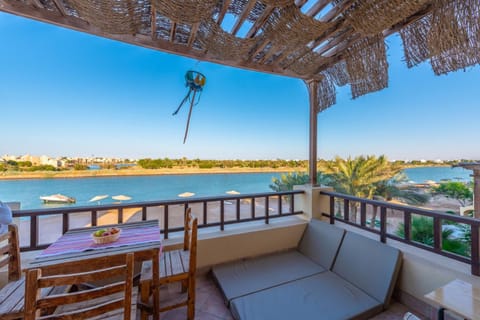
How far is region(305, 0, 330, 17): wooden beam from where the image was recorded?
68.4 inches

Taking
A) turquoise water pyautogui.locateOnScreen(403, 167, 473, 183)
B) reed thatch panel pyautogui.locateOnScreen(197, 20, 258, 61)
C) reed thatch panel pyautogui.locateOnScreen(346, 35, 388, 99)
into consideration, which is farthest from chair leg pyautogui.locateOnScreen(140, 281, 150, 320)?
turquoise water pyautogui.locateOnScreen(403, 167, 473, 183)

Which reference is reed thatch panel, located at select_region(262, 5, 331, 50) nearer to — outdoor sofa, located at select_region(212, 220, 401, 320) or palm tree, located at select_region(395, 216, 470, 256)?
outdoor sofa, located at select_region(212, 220, 401, 320)

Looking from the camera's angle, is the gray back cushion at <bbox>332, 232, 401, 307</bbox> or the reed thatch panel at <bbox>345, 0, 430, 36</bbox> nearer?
the reed thatch panel at <bbox>345, 0, 430, 36</bbox>

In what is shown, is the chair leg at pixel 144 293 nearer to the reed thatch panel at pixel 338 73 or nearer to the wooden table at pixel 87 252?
the wooden table at pixel 87 252

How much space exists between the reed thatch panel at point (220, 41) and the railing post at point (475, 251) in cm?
269

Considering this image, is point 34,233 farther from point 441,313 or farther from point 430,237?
point 430,237

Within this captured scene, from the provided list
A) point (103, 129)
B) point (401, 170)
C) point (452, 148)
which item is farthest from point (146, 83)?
point (452, 148)

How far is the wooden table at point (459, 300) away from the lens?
0.95 metres

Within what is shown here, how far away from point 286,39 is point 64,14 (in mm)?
2109

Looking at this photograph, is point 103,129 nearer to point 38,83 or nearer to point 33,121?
point 33,121

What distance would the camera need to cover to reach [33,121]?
9.26m

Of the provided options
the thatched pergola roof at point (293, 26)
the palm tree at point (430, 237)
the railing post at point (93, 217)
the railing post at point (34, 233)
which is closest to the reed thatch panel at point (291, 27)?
the thatched pergola roof at point (293, 26)

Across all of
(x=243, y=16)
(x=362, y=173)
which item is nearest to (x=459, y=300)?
(x=243, y=16)

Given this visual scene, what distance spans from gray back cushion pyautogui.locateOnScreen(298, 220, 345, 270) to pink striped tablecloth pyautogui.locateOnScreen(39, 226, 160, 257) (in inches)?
80.1
